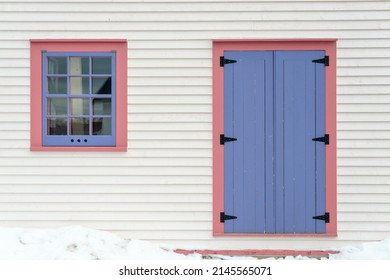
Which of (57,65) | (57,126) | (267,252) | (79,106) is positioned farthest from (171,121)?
(267,252)

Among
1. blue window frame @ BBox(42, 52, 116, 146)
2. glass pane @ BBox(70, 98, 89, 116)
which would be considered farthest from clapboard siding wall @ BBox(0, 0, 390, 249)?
glass pane @ BBox(70, 98, 89, 116)

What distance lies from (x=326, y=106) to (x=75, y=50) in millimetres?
3163

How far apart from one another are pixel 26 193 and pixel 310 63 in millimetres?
3838

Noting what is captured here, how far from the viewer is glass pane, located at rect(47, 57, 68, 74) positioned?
A: 6.96m

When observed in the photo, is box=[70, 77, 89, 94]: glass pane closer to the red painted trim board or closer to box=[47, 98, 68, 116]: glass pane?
box=[47, 98, 68, 116]: glass pane

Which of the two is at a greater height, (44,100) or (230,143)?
(44,100)

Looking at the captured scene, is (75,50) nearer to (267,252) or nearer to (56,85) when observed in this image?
(56,85)

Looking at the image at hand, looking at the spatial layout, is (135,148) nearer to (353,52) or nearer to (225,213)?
(225,213)

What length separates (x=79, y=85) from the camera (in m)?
6.95

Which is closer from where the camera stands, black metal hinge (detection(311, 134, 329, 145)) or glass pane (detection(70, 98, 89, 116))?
black metal hinge (detection(311, 134, 329, 145))

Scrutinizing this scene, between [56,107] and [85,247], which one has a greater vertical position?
[56,107]

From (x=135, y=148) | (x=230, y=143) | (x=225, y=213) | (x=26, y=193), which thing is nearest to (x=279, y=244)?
(x=225, y=213)

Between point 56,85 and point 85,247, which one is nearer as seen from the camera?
point 85,247

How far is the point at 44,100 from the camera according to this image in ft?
22.7
